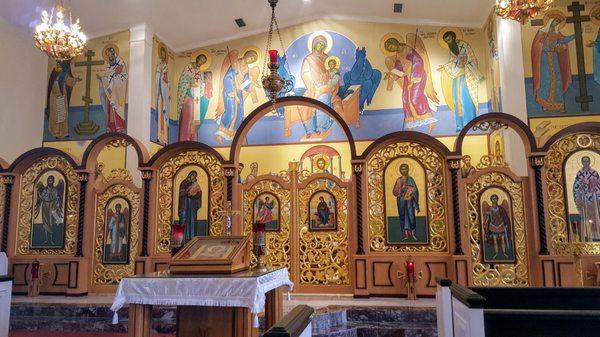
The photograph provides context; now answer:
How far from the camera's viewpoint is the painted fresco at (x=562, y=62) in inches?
340

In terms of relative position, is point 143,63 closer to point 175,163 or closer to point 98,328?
point 175,163

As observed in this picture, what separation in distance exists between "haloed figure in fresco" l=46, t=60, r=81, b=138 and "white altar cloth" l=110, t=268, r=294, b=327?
8067 mm

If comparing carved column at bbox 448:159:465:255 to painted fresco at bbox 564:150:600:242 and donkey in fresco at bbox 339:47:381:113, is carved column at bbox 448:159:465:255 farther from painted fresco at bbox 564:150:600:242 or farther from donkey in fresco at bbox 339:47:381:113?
donkey in fresco at bbox 339:47:381:113

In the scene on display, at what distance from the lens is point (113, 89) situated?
10.7m

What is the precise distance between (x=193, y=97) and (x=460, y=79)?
21.9ft

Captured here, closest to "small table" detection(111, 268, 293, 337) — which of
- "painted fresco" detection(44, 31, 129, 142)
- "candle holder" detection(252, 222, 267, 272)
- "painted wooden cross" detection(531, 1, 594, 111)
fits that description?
"candle holder" detection(252, 222, 267, 272)

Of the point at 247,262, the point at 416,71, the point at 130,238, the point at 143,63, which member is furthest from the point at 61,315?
the point at 416,71

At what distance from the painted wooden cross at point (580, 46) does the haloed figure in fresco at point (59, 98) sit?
10002 mm

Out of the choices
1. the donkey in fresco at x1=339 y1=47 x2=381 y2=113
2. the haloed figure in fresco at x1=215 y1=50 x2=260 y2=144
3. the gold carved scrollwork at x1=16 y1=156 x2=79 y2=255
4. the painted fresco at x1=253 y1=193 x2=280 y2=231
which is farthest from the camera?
the haloed figure in fresco at x1=215 y1=50 x2=260 y2=144

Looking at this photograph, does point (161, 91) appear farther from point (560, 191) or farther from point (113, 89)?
point (560, 191)

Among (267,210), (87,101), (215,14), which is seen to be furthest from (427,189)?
(87,101)

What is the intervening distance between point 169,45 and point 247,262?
8.98 m

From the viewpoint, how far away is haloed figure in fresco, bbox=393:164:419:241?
7.05 meters

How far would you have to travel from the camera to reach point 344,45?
11.7 metres
